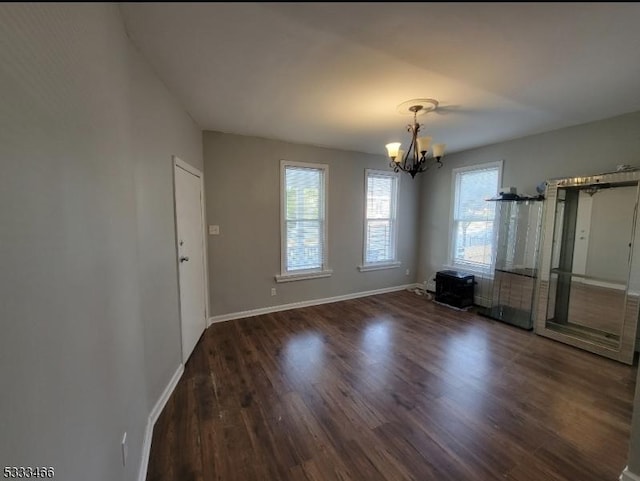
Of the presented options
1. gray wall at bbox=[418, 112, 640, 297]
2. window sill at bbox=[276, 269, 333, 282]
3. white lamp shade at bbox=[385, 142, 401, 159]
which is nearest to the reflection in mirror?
gray wall at bbox=[418, 112, 640, 297]

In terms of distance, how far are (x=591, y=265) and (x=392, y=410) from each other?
9.13 feet

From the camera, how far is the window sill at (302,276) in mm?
3910

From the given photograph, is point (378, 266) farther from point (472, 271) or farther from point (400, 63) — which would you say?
point (400, 63)

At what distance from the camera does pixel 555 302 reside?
3.28m

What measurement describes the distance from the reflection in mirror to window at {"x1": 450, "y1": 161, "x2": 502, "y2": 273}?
2.76 feet

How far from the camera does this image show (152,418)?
6.18 feet

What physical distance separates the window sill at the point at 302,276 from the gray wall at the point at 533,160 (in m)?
1.97

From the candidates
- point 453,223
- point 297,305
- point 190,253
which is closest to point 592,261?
point 453,223

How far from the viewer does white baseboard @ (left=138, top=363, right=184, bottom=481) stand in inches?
60.4

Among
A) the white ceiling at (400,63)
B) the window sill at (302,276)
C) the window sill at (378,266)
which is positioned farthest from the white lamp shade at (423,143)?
the window sill at (378,266)

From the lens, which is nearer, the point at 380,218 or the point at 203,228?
the point at 203,228

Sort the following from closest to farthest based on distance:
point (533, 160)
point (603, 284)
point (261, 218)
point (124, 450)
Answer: point (124, 450), point (603, 284), point (533, 160), point (261, 218)

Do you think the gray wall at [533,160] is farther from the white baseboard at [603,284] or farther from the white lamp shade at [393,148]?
the white lamp shade at [393,148]

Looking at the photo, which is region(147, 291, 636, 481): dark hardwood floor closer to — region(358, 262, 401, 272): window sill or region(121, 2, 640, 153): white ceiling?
region(358, 262, 401, 272): window sill
